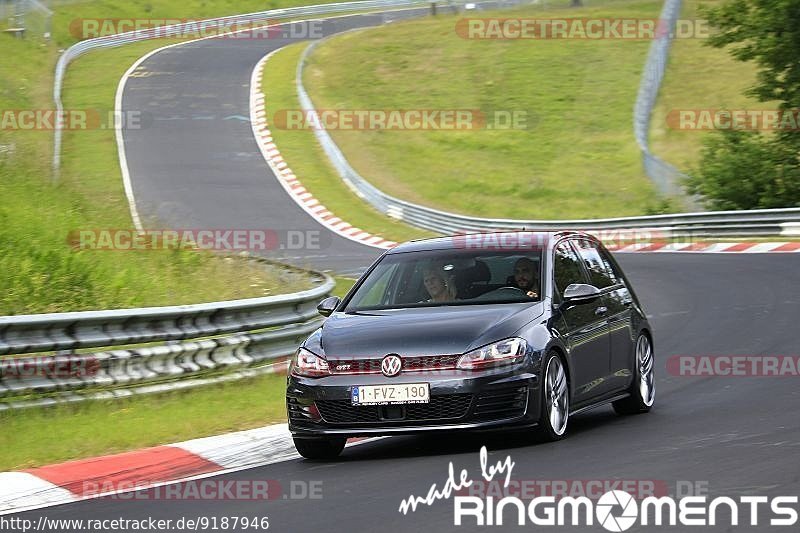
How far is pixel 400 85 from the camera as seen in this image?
180 ft

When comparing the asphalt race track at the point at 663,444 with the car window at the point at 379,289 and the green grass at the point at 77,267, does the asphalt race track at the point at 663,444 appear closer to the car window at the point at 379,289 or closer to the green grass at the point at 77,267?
the car window at the point at 379,289

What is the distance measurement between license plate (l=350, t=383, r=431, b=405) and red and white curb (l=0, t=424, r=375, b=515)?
93cm

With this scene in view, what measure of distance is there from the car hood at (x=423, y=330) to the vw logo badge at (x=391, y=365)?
5 cm

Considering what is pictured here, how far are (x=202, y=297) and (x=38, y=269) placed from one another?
6.88 feet

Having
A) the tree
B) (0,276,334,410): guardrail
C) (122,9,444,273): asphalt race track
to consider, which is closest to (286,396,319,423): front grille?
(0,276,334,410): guardrail

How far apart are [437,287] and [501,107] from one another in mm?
41903

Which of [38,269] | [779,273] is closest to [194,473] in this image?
[38,269]

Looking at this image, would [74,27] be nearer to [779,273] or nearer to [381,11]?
[381,11]

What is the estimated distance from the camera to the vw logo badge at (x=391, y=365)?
9281 millimetres

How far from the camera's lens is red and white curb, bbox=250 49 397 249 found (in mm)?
32812

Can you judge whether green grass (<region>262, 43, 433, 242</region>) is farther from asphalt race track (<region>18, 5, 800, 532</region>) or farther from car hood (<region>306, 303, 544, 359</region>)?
car hood (<region>306, 303, 544, 359</region>)

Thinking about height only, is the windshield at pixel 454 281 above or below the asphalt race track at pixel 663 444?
above

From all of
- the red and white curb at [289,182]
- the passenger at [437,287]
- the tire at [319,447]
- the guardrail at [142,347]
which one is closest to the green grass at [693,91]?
the red and white curb at [289,182]

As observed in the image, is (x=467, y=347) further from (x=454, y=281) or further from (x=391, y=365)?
(x=454, y=281)
